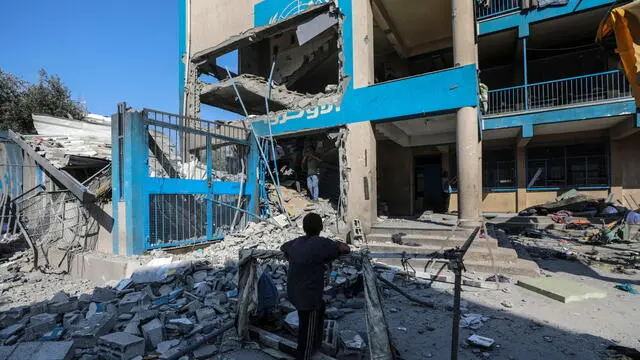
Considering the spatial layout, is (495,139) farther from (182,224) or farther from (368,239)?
(182,224)

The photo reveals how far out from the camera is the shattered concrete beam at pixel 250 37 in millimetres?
10133

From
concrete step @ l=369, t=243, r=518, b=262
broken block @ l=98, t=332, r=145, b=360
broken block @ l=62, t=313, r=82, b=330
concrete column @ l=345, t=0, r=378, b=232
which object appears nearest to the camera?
broken block @ l=98, t=332, r=145, b=360

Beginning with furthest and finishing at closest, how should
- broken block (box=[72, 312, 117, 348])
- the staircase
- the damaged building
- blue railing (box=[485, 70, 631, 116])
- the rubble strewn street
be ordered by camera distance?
blue railing (box=[485, 70, 631, 116]), the damaged building, the staircase, broken block (box=[72, 312, 117, 348]), the rubble strewn street

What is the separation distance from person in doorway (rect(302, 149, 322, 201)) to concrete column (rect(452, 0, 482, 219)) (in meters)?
4.78

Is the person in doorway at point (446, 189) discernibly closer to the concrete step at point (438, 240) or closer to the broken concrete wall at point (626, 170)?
the broken concrete wall at point (626, 170)

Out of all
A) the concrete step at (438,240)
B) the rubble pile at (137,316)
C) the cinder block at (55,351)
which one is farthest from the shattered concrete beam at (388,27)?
the cinder block at (55,351)

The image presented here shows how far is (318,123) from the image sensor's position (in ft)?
31.2

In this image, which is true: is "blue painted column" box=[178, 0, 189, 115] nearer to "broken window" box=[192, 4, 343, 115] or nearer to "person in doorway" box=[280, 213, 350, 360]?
"broken window" box=[192, 4, 343, 115]

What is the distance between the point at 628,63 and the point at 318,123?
6727 mm

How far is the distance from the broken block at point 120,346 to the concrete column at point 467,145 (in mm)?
6827

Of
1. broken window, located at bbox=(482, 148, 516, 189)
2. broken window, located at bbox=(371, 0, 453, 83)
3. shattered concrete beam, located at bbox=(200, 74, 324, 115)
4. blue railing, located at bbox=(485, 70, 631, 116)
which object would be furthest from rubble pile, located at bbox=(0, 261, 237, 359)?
blue railing, located at bbox=(485, 70, 631, 116)

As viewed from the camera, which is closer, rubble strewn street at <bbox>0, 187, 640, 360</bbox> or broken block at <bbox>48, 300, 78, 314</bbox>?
rubble strewn street at <bbox>0, 187, 640, 360</bbox>

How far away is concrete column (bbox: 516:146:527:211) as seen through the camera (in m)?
12.7

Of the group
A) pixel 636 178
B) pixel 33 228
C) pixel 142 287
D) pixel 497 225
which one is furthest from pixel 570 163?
pixel 33 228
